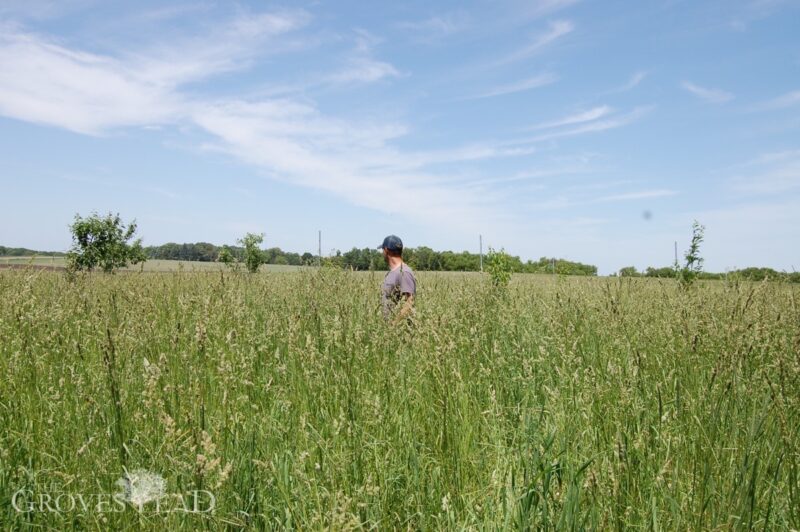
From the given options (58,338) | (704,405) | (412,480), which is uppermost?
(58,338)

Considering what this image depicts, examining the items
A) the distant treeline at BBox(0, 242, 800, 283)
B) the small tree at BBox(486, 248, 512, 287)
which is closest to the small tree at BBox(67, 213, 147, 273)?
the distant treeline at BBox(0, 242, 800, 283)

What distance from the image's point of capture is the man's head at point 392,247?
6.58 m

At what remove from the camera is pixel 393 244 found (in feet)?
21.6

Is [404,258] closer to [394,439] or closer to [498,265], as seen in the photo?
[498,265]

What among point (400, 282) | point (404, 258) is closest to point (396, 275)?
point (400, 282)

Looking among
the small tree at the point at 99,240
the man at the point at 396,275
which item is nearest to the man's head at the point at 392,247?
the man at the point at 396,275

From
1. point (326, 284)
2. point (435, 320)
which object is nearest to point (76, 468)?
point (435, 320)

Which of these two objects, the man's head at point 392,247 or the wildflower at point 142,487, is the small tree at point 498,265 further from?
the wildflower at point 142,487

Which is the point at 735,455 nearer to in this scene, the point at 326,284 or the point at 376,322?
the point at 376,322

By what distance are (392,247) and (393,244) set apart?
44 mm

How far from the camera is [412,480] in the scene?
216cm

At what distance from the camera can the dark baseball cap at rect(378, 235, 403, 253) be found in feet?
21.6

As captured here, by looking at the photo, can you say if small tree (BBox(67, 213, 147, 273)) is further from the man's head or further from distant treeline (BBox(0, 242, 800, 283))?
the man's head

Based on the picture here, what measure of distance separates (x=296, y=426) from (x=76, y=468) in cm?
96
